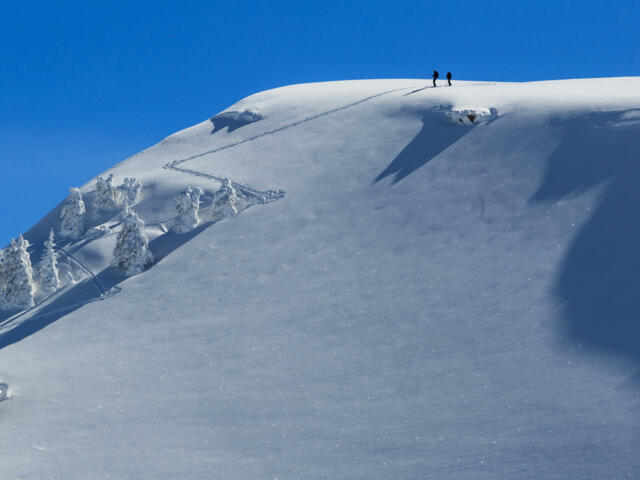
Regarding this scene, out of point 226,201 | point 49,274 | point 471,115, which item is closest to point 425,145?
point 471,115

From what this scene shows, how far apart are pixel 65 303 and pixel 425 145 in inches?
865

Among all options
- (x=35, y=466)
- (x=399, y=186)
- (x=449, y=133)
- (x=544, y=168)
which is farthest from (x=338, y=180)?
(x=35, y=466)

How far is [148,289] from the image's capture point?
35.5 metres

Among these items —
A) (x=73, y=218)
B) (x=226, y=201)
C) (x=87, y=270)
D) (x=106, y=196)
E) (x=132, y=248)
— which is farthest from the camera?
(x=106, y=196)

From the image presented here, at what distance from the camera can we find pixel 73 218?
4269 cm

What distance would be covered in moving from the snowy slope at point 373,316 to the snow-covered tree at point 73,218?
1.24m

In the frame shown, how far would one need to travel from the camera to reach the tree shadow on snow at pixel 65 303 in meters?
33.9

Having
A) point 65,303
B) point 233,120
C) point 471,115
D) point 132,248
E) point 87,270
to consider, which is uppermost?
point 233,120

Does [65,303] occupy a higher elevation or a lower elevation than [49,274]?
lower

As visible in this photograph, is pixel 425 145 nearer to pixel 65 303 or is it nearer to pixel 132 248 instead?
pixel 132 248

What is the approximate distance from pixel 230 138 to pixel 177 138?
485 cm

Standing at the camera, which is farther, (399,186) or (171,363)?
(399,186)

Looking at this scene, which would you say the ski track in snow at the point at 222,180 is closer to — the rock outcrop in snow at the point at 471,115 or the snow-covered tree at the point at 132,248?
the snow-covered tree at the point at 132,248

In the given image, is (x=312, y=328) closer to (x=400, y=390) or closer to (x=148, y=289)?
(x=400, y=390)
